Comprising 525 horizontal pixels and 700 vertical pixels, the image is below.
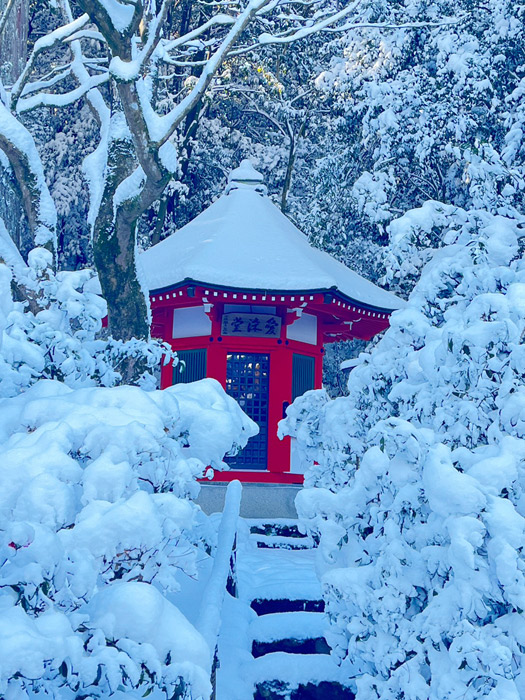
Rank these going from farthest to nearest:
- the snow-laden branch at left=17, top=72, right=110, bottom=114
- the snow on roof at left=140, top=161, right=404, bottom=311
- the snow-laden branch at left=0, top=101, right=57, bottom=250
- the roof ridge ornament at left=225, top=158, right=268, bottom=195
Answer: the roof ridge ornament at left=225, top=158, right=268, bottom=195 → the snow on roof at left=140, top=161, right=404, bottom=311 → the snow-laden branch at left=17, top=72, right=110, bottom=114 → the snow-laden branch at left=0, top=101, right=57, bottom=250

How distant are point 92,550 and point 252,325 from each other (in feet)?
33.3

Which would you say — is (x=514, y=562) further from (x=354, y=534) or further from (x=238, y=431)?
(x=238, y=431)

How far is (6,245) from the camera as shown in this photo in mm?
7770

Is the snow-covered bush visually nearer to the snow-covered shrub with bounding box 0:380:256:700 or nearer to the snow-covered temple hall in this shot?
the snow-covered shrub with bounding box 0:380:256:700

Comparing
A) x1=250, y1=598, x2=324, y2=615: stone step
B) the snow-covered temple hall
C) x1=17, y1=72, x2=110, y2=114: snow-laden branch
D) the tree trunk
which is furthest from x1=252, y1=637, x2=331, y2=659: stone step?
x1=17, y1=72, x2=110, y2=114: snow-laden branch

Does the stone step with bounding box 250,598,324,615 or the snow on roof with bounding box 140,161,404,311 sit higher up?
the snow on roof with bounding box 140,161,404,311

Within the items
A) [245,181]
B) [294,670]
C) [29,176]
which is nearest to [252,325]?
[245,181]

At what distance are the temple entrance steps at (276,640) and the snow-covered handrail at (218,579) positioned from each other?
700mm

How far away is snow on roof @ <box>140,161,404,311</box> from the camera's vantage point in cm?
1227

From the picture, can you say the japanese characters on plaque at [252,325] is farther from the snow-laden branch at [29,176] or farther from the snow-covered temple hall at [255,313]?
the snow-laden branch at [29,176]

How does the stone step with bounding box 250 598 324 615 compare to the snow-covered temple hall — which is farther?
the snow-covered temple hall

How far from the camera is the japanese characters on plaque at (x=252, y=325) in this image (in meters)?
13.3

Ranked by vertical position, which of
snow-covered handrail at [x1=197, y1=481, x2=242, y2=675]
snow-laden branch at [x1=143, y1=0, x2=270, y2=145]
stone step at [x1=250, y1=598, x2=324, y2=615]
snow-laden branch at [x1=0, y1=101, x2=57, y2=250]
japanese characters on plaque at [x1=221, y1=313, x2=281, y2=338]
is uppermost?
snow-laden branch at [x1=143, y1=0, x2=270, y2=145]

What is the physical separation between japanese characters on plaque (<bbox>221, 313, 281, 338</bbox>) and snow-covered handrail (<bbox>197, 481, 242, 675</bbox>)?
183 inches
